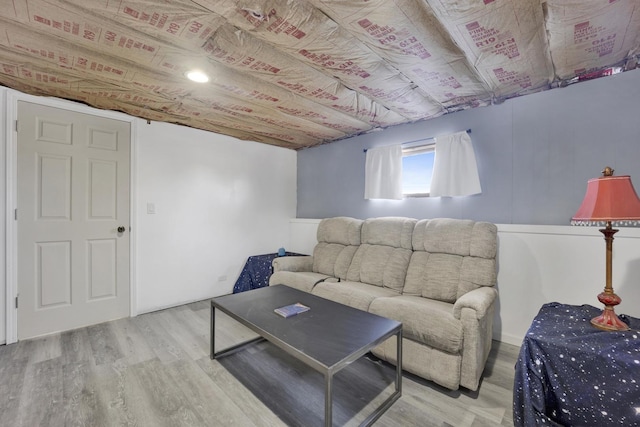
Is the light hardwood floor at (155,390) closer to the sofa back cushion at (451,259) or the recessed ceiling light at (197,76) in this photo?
the sofa back cushion at (451,259)

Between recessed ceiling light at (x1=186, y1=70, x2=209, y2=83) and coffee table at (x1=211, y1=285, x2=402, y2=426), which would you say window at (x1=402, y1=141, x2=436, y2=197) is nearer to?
coffee table at (x1=211, y1=285, x2=402, y2=426)

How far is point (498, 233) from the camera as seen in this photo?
2461mm

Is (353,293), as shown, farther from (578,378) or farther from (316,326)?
(578,378)

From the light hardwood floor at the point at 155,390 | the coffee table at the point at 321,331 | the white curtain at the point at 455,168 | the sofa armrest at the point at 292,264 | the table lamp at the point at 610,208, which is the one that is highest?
the white curtain at the point at 455,168

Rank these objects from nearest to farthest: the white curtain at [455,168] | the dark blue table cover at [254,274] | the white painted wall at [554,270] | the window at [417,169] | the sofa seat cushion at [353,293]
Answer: the white painted wall at [554,270] < the sofa seat cushion at [353,293] < the white curtain at [455,168] < the window at [417,169] < the dark blue table cover at [254,274]

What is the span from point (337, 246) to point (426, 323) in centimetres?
160

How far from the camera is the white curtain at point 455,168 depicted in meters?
2.61

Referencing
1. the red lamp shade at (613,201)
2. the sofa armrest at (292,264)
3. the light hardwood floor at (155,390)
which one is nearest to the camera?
the red lamp shade at (613,201)

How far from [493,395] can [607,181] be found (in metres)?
1.40

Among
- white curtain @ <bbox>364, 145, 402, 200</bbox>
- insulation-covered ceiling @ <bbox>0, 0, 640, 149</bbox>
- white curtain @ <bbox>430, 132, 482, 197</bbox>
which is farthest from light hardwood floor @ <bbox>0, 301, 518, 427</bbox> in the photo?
insulation-covered ceiling @ <bbox>0, 0, 640, 149</bbox>

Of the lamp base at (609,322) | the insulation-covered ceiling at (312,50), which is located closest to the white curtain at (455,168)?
the insulation-covered ceiling at (312,50)

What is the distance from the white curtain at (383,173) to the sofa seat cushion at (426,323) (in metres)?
1.48

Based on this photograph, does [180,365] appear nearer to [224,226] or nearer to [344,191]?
[224,226]

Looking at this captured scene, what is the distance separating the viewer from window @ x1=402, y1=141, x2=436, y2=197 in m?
3.00
